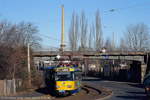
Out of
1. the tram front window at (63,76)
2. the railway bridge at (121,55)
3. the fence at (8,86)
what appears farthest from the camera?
the railway bridge at (121,55)

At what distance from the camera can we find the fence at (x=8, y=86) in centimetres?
2636

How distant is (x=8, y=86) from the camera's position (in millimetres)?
27516

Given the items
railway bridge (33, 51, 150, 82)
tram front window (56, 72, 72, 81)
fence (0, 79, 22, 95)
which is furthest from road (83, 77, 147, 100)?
fence (0, 79, 22, 95)

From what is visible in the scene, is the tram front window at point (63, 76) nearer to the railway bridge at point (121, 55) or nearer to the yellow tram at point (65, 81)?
the yellow tram at point (65, 81)

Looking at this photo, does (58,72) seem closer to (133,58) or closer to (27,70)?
(27,70)

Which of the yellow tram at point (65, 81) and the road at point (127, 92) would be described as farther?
the yellow tram at point (65, 81)

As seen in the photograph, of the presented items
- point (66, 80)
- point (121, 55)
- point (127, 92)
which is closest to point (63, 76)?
point (66, 80)

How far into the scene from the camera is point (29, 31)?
176ft

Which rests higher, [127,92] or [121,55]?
[121,55]

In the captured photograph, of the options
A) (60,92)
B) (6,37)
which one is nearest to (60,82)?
(60,92)

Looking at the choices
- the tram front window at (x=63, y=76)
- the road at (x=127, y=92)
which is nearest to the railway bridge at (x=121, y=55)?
the road at (x=127, y=92)

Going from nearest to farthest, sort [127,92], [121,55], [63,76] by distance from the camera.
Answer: [63,76], [127,92], [121,55]

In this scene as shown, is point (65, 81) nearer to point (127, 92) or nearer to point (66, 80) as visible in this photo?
point (66, 80)

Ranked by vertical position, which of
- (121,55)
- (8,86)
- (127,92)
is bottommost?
(127,92)
